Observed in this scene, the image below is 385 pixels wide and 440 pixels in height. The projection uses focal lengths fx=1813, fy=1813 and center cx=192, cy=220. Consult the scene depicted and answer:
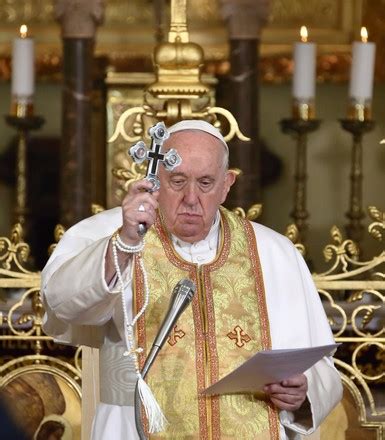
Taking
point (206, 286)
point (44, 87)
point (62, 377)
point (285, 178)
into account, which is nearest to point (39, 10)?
point (44, 87)

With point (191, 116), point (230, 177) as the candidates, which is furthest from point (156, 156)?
point (191, 116)

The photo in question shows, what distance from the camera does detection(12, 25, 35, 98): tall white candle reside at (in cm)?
616

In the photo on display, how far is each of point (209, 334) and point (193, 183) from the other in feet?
1.46

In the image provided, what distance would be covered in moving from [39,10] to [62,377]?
373cm

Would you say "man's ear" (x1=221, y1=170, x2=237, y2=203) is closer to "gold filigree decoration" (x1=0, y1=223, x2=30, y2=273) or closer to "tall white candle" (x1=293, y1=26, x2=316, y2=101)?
"gold filigree decoration" (x1=0, y1=223, x2=30, y2=273)

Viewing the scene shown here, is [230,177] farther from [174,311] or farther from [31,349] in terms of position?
[31,349]

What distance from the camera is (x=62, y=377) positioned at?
5551 millimetres

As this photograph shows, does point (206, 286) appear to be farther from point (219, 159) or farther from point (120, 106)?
point (120, 106)

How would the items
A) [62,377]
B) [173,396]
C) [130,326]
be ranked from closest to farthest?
[130,326] → [173,396] → [62,377]

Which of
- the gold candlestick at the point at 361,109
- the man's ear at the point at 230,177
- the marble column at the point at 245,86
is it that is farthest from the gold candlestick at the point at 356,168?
the man's ear at the point at 230,177

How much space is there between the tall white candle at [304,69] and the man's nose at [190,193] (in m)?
1.99

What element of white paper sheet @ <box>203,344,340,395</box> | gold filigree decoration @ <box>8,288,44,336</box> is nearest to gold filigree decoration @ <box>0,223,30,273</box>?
gold filigree decoration @ <box>8,288,44,336</box>

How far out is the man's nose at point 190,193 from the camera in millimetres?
4488

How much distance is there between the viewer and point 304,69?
651cm
